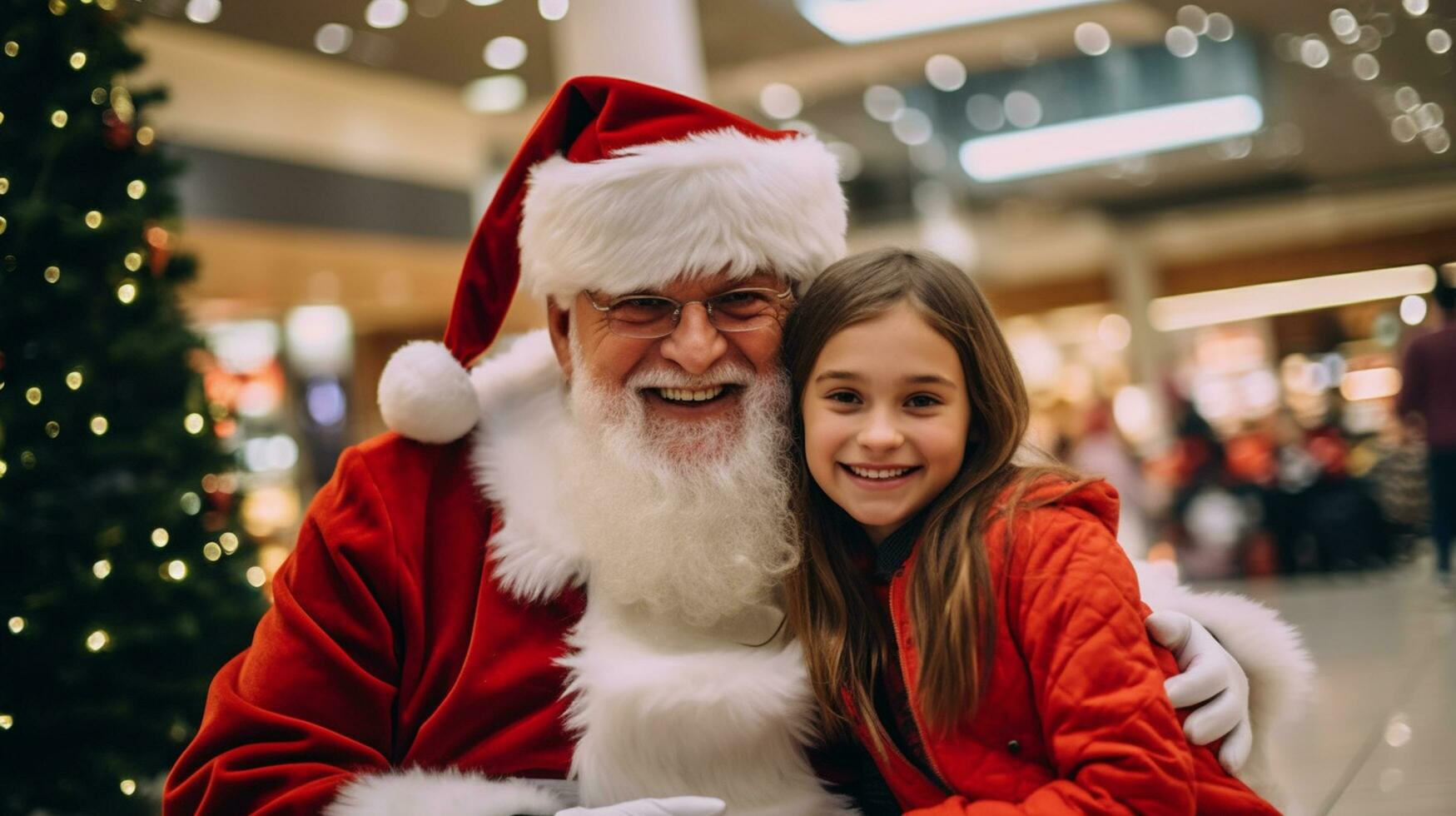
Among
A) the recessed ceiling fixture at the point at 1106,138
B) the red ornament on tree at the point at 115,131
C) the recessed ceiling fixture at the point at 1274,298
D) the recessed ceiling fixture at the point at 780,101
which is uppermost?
the recessed ceiling fixture at the point at 780,101

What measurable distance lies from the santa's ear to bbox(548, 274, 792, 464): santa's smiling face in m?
0.15

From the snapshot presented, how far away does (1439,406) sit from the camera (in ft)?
23.4

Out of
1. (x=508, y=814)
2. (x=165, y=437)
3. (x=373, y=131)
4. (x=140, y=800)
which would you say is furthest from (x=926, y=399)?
(x=373, y=131)

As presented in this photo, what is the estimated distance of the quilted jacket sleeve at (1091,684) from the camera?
1573mm

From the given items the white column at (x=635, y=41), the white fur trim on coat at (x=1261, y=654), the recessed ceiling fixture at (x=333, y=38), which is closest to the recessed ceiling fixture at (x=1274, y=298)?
the recessed ceiling fixture at (x=333, y=38)

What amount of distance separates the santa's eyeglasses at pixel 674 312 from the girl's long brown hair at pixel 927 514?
90 millimetres

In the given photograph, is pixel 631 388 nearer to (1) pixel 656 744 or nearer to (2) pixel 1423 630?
(1) pixel 656 744

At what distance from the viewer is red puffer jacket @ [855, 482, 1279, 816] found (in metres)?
1.59

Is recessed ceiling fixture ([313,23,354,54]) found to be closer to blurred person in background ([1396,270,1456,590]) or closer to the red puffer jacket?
blurred person in background ([1396,270,1456,590])

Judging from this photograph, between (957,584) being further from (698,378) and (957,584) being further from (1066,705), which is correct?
(698,378)

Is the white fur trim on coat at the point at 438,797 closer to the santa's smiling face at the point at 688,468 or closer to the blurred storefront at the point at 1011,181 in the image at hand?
the santa's smiling face at the point at 688,468

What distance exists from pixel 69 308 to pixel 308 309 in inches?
484

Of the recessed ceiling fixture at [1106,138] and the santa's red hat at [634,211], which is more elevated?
the recessed ceiling fixture at [1106,138]

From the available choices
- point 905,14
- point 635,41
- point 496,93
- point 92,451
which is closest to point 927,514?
point 92,451
